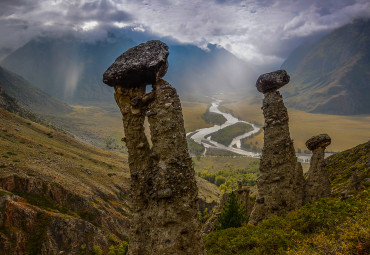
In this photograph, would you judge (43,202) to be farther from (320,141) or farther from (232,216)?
(320,141)

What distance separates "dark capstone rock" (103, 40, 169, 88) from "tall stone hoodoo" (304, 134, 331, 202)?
626 inches

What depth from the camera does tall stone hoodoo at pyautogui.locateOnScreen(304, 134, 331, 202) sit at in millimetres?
20109

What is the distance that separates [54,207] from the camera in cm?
3816

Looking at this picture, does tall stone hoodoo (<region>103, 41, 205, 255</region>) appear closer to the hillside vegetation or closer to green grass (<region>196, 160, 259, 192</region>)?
the hillside vegetation

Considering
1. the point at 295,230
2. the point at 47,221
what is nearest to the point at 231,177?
the point at 47,221

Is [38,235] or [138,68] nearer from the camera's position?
[138,68]

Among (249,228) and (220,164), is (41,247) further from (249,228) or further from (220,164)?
(220,164)

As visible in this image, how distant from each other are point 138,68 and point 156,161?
4.23 m

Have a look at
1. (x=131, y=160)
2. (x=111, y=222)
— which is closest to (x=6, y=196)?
(x=111, y=222)

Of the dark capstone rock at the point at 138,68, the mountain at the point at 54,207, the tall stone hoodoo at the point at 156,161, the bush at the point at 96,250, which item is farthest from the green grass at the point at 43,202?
the dark capstone rock at the point at 138,68

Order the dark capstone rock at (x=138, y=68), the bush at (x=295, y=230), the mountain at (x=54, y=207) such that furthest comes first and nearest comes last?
the mountain at (x=54, y=207), the bush at (x=295, y=230), the dark capstone rock at (x=138, y=68)

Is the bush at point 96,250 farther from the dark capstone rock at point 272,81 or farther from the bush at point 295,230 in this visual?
the dark capstone rock at point 272,81

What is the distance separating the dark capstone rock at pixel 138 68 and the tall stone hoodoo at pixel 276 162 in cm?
1131

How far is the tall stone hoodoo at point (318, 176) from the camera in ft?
66.0
